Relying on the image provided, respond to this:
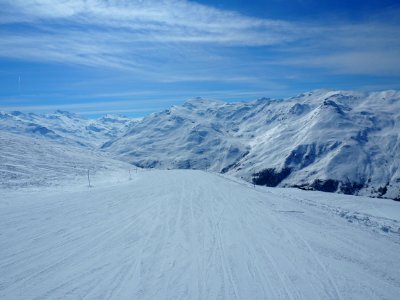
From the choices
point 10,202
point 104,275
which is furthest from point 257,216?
point 10,202

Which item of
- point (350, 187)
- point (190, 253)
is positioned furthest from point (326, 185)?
point (190, 253)

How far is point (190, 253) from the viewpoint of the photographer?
13.1 metres

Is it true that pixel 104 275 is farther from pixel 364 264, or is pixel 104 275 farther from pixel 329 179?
pixel 329 179

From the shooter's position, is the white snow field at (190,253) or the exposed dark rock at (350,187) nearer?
the white snow field at (190,253)

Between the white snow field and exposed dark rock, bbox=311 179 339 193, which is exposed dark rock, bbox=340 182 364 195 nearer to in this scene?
exposed dark rock, bbox=311 179 339 193

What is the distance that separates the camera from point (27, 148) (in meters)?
64.8

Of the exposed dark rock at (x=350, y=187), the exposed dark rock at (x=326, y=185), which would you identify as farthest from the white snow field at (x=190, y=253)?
the exposed dark rock at (x=326, y=185)

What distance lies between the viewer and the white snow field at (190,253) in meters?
10.0

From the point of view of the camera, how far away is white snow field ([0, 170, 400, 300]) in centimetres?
1001

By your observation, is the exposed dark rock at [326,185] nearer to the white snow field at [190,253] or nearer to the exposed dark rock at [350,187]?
the exposed dark rock at [350,187]

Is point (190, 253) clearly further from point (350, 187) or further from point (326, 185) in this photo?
point (326, 185)

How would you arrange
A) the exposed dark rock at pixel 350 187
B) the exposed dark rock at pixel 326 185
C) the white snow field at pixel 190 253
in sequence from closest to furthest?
the white snow field at pixel 190 253 < the exposed dark rock at pixel 350 187 < the exposed dark rock at pixel 326 185

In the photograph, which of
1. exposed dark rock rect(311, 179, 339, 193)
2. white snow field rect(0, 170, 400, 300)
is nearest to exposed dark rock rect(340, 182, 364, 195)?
exposed dark rock rect(311, 179, 339, 193)

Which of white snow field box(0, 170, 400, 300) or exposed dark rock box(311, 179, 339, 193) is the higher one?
exposed dark rock box(311, 179, 339, 193)
